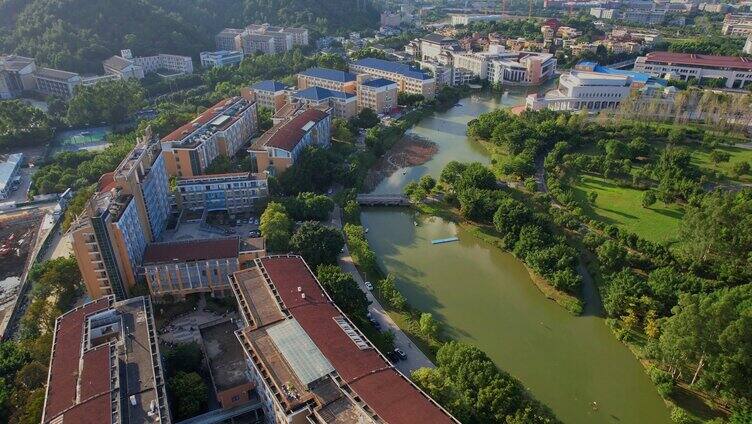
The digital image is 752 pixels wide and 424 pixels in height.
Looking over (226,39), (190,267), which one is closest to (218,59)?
(226,39)

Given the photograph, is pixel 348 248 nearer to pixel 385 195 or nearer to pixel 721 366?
pixel 385 195

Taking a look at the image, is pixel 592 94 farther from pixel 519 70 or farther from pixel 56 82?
pixel 56 82

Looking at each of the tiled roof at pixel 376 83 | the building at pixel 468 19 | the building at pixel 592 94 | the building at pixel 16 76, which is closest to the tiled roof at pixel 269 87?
the tiled roof at pixel 376 83

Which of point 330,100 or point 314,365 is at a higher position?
point 330,100

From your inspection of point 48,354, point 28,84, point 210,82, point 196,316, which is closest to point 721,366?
point 196,316

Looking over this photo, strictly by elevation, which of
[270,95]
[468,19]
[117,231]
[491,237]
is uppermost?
[468,19]

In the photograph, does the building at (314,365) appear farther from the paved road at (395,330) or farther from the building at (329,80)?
the building at (329,80)
